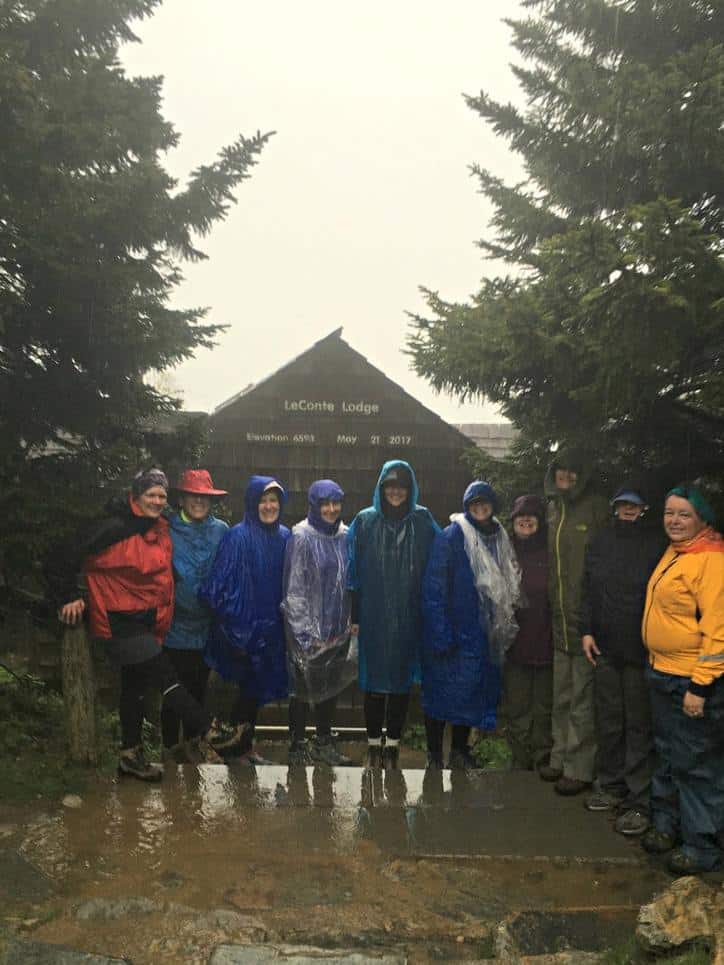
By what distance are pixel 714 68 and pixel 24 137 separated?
12.5 feet

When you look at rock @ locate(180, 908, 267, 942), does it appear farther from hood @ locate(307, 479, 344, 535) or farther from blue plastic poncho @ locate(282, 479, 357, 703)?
hood @ locate(307, 479, 344, 535)

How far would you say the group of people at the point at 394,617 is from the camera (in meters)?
4.29

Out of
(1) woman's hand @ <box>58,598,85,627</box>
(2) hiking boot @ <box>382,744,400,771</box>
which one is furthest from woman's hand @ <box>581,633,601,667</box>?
(1) woman's hand @ <box>58,598,85,627</box>

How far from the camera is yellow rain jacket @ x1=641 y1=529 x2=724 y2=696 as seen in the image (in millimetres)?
3516

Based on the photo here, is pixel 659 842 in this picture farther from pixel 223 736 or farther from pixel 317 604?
pixel 223 736

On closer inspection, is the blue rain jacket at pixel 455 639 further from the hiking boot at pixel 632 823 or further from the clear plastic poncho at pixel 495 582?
the hiking boot at pixel 632 823

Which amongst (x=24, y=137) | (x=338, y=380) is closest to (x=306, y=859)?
(x=24, y=137)

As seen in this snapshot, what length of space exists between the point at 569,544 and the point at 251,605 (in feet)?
6.85

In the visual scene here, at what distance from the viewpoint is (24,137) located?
4.37 m

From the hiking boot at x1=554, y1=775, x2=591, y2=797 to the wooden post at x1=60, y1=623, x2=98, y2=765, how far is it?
113 inches

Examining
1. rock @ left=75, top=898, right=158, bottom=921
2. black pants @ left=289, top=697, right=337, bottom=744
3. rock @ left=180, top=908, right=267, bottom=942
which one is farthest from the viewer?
black pants @ left=289, top=697, right=337, bottom=744

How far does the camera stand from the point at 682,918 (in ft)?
9.23

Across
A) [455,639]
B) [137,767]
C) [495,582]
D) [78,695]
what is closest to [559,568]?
[495,582]

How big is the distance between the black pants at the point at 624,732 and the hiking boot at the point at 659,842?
1.03ft
